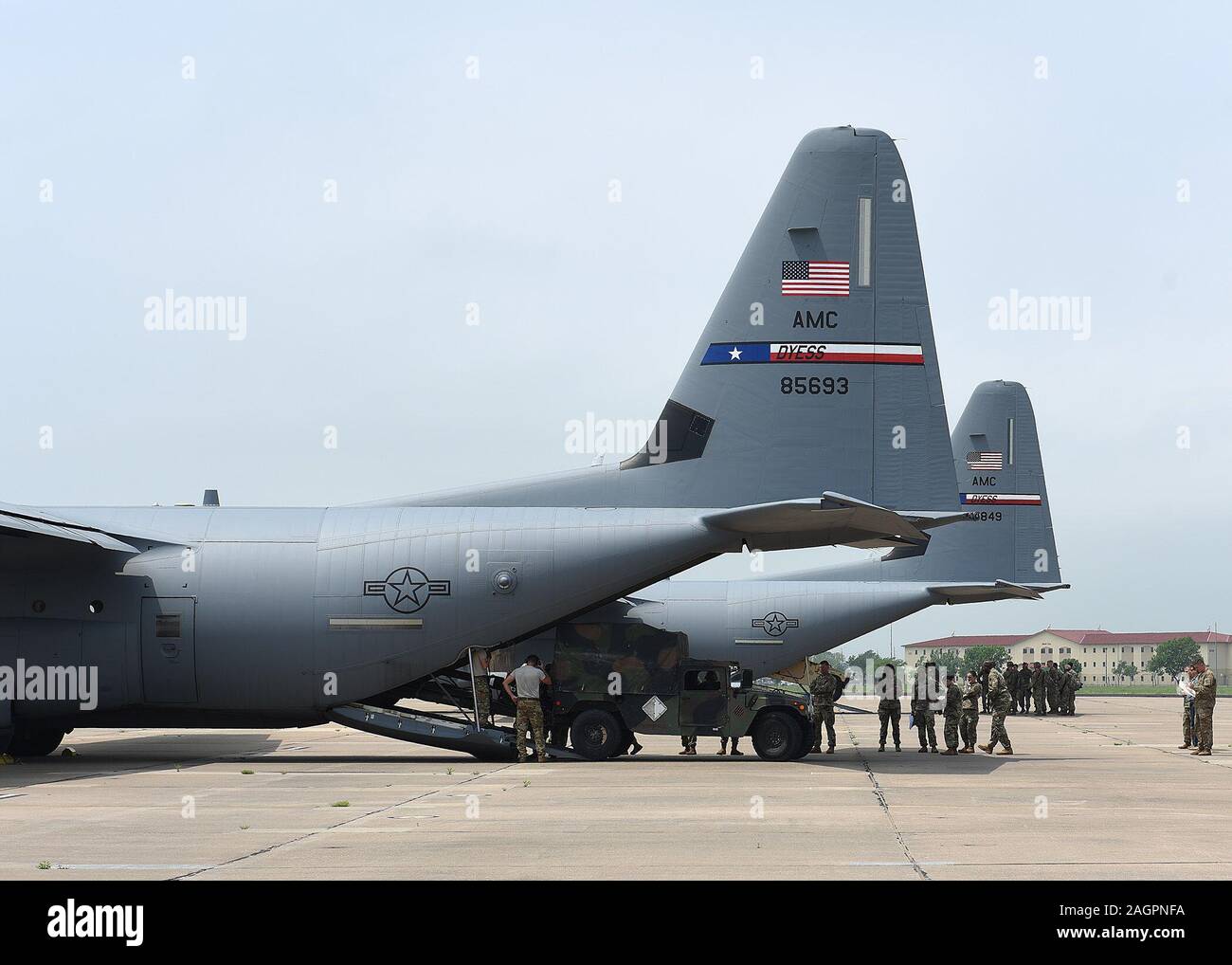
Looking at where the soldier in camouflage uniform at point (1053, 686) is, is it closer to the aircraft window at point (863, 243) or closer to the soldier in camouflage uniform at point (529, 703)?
the aircraft window at point (863, 243)

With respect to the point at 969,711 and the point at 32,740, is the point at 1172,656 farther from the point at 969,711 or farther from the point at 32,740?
the point at 32,740

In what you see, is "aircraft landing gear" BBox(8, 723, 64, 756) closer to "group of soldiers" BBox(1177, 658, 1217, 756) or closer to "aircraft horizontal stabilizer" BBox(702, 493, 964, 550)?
"aircraft horizontal stabilizer" BBox(702, 493, 964, 550)

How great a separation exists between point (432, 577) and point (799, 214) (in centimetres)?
801

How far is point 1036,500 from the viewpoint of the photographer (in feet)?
115

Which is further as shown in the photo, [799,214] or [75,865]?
[799,214]

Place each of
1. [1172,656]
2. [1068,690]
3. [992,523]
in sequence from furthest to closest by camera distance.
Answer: [1172,656], [1068,690], [992,523]

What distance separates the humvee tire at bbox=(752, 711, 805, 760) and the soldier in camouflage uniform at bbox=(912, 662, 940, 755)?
3.82 m

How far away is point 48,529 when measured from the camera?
19359 mm

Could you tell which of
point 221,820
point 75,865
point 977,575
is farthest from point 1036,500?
point 75,865

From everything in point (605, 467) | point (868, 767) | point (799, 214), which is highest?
point (799, 214)

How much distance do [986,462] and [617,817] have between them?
25.0 metres

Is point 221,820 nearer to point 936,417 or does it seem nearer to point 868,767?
point 868,767

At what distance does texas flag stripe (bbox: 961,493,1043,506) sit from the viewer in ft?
114

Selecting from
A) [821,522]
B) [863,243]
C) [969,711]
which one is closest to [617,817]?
[821,522]
